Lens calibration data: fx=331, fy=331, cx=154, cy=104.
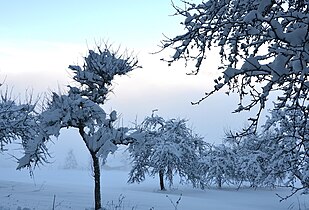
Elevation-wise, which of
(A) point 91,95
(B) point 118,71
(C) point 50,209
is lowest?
(C) point 50,209

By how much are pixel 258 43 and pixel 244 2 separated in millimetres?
669

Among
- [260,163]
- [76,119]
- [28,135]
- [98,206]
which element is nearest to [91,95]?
[76,119]

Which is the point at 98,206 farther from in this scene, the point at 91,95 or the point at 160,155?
the point at 160,155

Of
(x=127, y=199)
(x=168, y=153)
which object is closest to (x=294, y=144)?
(x=127, y=199)

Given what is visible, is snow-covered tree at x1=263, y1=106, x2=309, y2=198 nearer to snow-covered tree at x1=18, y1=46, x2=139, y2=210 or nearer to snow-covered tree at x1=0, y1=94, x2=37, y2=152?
snow-covered tree at x1=18, y1=46, x2=139, y2=210

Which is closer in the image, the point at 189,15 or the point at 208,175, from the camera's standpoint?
the point at 189,15

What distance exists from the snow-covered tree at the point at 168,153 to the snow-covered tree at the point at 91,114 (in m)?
14.9

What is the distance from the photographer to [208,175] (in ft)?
125

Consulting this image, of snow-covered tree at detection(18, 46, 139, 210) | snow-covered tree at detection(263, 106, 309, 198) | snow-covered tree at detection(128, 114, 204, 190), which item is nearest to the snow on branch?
snow-covered tree at detection(18, 46, 139, 210)

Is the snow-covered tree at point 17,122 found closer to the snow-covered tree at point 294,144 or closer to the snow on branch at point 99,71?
the snow on branch at point 99,71

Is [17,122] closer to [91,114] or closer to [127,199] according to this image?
[91,114]

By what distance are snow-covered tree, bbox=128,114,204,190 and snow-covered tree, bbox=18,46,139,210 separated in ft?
48.8

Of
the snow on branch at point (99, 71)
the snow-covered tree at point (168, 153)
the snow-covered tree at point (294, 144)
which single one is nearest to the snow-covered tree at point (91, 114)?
the snow on branch at point (99, 71)

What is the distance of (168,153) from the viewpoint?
29391mm
